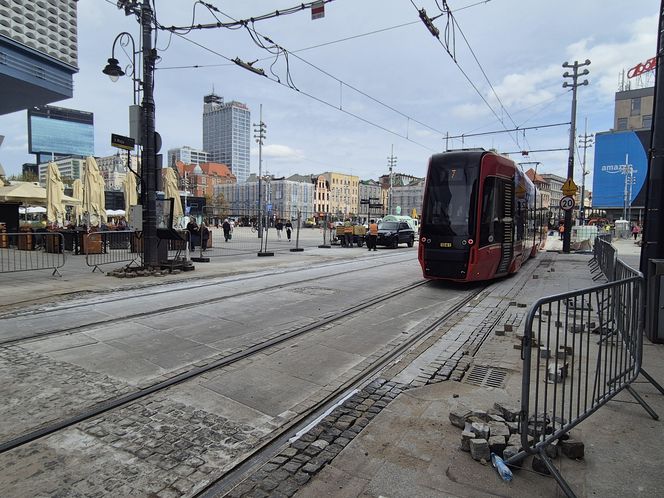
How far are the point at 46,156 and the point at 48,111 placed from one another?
11.5 meters

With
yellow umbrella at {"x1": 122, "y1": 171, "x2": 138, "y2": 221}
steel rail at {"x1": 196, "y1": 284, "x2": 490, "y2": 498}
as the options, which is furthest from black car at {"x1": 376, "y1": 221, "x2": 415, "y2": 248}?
steel rail at {"x1": 196, "y1": 284, "x2": 490, "y2": 498}

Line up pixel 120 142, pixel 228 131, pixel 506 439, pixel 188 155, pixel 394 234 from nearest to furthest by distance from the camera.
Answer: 1. pixel 506 439
2. pixel 120 142
3. pixel 394 234
4. pixel 228 131
5. pixel 188 155

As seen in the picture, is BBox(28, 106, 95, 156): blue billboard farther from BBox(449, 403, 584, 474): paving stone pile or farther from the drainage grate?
BBox(449, 403, 584, 474): paving stone pile

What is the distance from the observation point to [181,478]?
297 cm

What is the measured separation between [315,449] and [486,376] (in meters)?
2.44

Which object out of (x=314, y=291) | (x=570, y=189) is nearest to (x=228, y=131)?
(x=570, y=189)

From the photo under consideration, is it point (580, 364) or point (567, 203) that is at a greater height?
point (567, 203)

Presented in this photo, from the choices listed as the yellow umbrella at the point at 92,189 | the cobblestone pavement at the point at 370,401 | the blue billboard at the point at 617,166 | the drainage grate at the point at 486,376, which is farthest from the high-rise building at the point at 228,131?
the drainage grate at the point at 486,376

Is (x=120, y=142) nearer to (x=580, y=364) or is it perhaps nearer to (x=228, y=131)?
(x=580, y=364)

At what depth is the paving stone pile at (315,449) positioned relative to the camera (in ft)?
9.43

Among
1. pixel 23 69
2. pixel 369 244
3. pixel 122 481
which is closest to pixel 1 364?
pixel 122 481

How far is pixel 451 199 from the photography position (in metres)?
11.0

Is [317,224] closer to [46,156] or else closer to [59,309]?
[59,309]

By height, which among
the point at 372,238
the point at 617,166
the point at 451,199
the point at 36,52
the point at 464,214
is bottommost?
the point at 372,238
